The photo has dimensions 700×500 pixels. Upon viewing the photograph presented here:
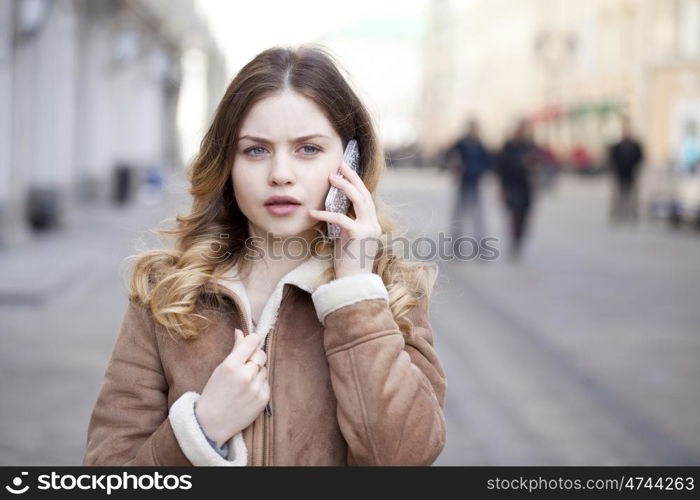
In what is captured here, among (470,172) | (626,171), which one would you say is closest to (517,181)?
(470,172)

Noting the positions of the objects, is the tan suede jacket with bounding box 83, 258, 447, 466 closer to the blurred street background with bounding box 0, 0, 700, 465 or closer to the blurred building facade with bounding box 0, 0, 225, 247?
the blurred street background with bounding box 0, 0, 700, 465

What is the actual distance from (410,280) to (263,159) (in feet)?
1.25

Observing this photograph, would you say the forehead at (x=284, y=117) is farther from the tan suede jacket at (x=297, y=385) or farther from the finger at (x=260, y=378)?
the finger at (x=260, y=378)

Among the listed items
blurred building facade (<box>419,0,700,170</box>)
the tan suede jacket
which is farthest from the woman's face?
blurred building facade (<box>419,0,700,170</box>)

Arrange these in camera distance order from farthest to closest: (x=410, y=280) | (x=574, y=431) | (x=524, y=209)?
(x=524, y=209) < (x=574, y=431) < (x=410, y=280)

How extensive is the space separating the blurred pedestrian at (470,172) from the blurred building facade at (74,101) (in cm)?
566

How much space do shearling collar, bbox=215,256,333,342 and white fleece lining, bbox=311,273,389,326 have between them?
5 centimetres

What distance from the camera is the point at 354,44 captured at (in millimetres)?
143000

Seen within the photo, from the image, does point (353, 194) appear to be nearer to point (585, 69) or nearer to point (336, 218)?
point (336, 218)

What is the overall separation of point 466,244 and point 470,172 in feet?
3.38

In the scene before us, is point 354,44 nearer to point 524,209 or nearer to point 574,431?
point 524,209

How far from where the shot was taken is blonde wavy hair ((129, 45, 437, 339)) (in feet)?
6.54
